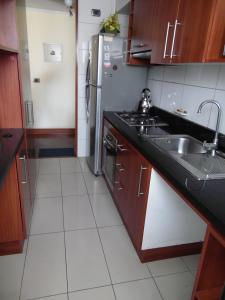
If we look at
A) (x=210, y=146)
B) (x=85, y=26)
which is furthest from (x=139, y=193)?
(x=85, y=26)

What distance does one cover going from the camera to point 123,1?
256 cm

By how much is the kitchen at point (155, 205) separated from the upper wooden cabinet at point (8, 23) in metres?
0.09

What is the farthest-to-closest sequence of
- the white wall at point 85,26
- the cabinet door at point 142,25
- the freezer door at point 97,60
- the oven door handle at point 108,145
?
the white wall at point 85,26, the freezer door at point 97,60, the oven door handle at point 108,145, the cabinet door at point 142,25

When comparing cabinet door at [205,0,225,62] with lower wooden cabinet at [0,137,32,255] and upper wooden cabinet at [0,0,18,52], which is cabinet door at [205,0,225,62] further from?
lower wooden cabinet at [0,137,32,255]

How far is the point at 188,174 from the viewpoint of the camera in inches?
46.9

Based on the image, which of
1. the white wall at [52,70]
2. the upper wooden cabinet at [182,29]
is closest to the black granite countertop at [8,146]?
the upper wooden cabinet at [182,29]

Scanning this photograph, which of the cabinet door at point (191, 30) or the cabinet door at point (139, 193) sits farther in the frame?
the cabinet door at point (139, 193)

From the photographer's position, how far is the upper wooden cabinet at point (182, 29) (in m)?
1.17

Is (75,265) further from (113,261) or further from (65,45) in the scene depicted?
(65,45)

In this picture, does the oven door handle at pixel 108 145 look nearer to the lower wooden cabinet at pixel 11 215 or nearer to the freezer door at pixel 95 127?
the freezer door at pixel 95 127

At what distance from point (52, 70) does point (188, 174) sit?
151 inches

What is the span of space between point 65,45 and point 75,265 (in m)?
3.79

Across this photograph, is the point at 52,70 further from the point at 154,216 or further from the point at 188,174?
the point at 188,174

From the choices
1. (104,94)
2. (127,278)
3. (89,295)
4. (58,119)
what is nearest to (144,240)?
(127,278)
